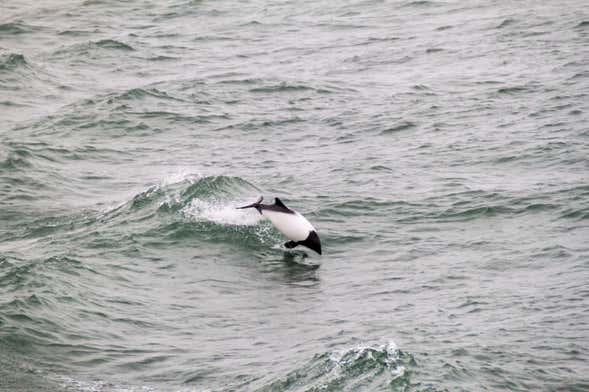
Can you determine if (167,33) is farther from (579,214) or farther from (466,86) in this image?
(579,214)

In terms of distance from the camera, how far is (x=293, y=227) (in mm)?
18203

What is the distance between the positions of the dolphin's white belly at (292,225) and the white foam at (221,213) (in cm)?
154

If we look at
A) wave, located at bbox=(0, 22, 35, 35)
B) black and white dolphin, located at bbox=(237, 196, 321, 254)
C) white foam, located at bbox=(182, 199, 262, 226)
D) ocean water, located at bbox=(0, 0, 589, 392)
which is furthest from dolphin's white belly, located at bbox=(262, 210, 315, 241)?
wave, located at bbox=(0, 22, 35, 35)

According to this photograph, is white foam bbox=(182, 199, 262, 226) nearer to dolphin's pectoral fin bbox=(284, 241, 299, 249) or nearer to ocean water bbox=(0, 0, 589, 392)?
ocean water bbox=(0, 0, 589, 392)

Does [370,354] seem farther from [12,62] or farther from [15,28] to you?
[15,28]

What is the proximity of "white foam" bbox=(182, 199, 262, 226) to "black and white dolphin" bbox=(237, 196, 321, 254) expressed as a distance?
153 cm

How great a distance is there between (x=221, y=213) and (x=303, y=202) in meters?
1.63

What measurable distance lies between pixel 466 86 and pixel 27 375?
16.5 meters

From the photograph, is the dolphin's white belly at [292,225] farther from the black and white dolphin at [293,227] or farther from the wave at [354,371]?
the wave at [354,371]

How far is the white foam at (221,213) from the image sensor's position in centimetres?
2002

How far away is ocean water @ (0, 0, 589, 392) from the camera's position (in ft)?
47.0

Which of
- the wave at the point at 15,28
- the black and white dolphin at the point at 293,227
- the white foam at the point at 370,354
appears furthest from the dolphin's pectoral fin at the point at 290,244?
the wave at the point at 15,28

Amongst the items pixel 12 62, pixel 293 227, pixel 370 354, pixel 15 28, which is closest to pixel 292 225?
pixel 293 227

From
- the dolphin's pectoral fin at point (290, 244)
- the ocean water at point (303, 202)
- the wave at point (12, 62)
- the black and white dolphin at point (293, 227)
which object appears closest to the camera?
the ocean water at point (303, 202)
